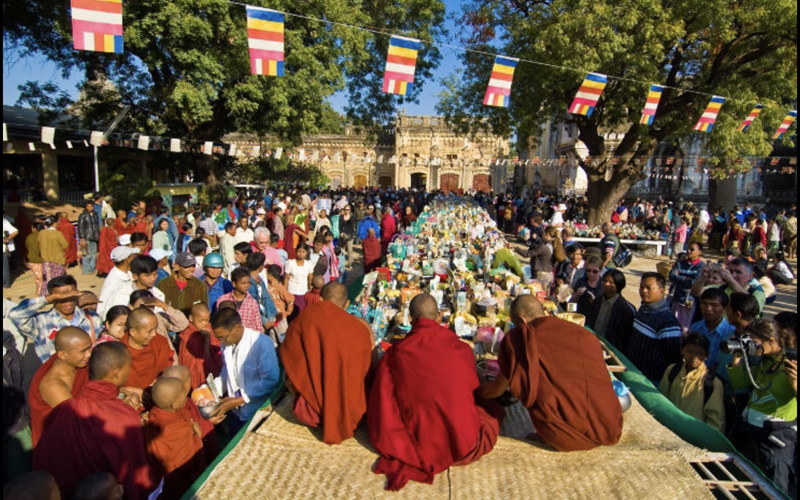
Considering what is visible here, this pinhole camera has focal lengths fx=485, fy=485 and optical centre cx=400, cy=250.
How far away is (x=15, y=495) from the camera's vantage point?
5.48ft

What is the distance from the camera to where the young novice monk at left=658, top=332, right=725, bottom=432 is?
10.5ft

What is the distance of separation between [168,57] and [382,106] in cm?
886

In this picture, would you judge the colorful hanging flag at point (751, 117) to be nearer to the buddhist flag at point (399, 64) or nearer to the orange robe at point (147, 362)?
the buddhist flag at point (399, 64)

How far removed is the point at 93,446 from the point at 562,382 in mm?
2291

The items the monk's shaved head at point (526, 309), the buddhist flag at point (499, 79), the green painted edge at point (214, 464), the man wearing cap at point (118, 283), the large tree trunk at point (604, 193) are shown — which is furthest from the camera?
the large tree trunk at point (604, 193)

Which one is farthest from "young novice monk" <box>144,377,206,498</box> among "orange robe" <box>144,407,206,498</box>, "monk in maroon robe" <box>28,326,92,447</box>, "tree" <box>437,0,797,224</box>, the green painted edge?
"tree" <box>437,0,797,224</box>

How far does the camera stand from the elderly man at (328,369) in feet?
8.42

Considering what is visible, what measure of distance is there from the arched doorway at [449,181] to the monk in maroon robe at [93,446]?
3328 centimetres

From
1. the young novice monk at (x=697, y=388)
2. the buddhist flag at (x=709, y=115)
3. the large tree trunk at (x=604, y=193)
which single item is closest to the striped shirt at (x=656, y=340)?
the young novice monk at (x=697, y=388)

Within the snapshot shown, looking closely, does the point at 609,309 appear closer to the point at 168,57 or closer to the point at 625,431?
the point at 625,431

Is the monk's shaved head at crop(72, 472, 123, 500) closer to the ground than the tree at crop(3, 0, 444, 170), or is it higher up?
closer to the ground

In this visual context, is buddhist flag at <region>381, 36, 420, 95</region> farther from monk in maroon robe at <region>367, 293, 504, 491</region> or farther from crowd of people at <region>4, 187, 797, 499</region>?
monk in maroon robe at <region>367, 293, 504, 491</region>

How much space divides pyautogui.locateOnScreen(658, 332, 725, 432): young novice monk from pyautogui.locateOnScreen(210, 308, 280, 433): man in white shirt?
2.81 m

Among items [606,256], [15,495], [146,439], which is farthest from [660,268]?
[15,495]
